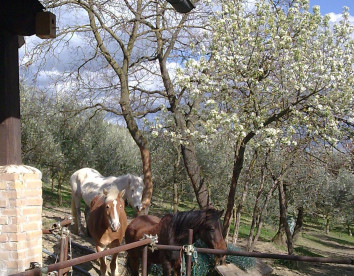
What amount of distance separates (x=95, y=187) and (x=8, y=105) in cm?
761

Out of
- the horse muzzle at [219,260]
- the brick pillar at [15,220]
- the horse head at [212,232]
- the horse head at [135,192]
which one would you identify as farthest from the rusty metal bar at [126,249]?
the horse head at [135,192]

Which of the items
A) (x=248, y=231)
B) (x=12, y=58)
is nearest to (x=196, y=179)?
(x=12, y=58)

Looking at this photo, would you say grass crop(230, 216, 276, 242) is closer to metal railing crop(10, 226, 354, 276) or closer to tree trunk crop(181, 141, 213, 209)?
tree trunk crop(181, 141, 213, 209)

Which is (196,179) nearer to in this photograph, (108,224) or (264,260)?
(108,224)

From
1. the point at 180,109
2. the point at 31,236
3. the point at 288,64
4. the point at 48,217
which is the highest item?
the point at 288,64

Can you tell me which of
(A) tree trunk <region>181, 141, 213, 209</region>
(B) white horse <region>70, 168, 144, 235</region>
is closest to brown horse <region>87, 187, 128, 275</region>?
(B) white horse <region>70, 168, 144, 235</region>

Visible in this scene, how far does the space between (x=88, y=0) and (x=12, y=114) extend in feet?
25.9

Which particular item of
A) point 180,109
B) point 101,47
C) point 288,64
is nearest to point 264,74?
point 288,64

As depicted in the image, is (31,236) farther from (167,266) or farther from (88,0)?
(88,0)

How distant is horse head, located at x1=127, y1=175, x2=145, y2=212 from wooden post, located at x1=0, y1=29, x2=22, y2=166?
6.29 metres

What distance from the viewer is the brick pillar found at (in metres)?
3.76

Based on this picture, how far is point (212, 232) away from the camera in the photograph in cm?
596

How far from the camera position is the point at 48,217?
12.8 m

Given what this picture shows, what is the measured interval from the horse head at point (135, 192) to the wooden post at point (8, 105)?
6.29 m
